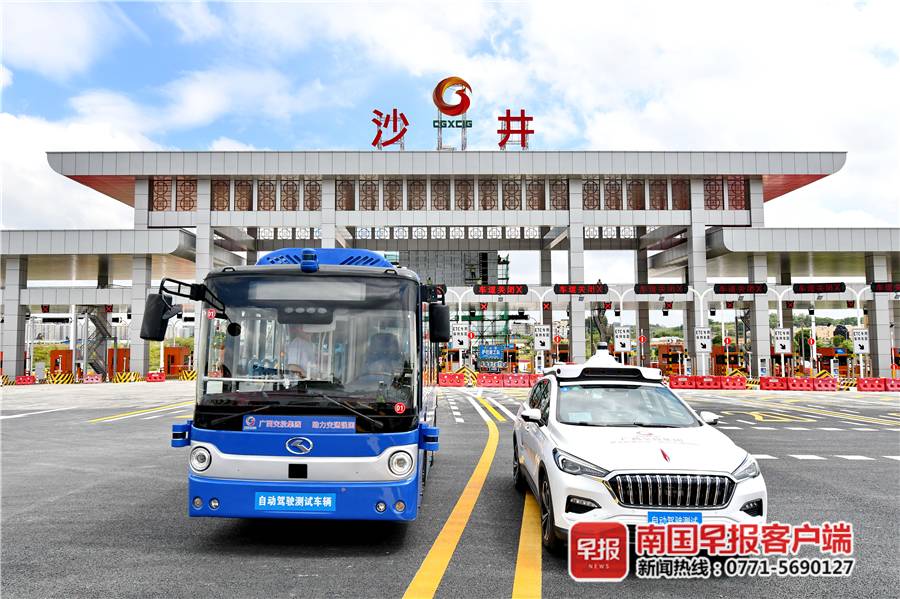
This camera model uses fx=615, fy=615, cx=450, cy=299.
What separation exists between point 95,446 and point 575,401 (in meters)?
9.93

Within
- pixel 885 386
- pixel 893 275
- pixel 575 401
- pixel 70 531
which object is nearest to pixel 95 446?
pixel 70 531

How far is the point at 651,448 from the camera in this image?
514 centimetres

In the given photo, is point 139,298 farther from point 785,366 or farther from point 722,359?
point 785,366

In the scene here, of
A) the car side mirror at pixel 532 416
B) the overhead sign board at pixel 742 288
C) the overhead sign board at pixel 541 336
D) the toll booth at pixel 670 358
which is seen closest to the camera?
the car side mirror at pixel 532 416

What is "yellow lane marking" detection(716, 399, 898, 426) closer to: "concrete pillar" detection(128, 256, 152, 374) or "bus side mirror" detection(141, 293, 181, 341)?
"bus side mirror" detection(141, 293, 181, 341)

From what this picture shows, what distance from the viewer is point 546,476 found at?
17.8ft

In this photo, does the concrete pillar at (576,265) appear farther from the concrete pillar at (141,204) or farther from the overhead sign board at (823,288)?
the concrete pillar at (141,204)

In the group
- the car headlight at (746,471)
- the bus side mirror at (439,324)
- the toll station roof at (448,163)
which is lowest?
the car headlight at (746,471)

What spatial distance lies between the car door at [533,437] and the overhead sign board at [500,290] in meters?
27.6

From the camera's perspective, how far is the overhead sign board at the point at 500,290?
35.4 m

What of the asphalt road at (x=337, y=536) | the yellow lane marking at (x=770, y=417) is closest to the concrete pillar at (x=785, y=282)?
the yellow lane marking at (x=770, y=417)

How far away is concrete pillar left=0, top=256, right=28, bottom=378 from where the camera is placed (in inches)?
1420

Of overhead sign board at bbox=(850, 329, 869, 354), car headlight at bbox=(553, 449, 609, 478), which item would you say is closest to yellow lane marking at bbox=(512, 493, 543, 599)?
car headlight at bbox=(553, 449, 609, 478)

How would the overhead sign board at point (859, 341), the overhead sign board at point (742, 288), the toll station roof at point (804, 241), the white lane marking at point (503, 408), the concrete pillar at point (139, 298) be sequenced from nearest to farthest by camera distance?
the white lane marking at point (503, 408) → the overhead sign board at point (859, 341) → the overhead sign board at point (742, 288) → the toll station roof at point (804, 241) → the concrete pillar at point (139, 298)
